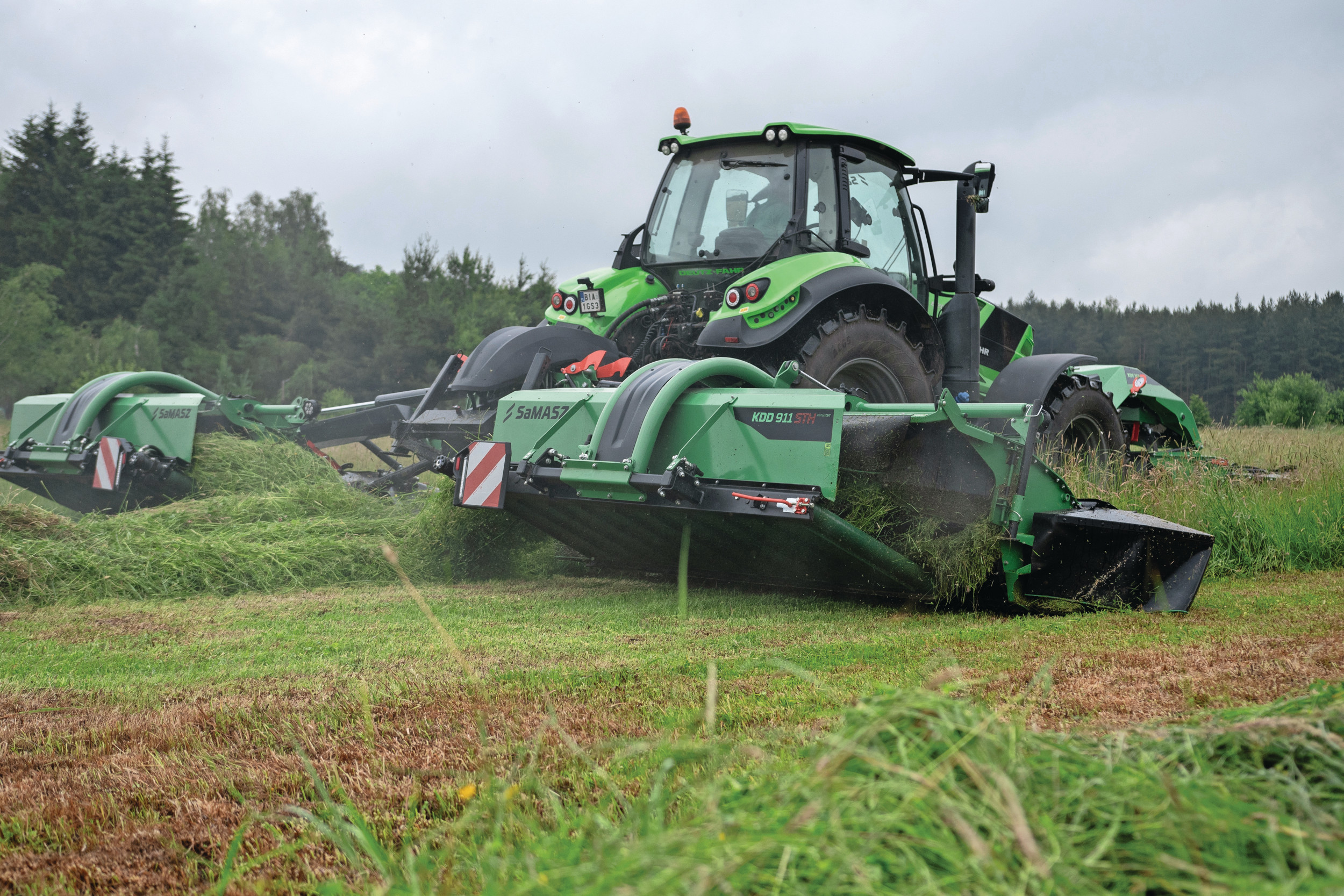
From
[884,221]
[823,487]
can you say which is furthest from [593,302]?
[823,487]

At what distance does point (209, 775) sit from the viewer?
216cm

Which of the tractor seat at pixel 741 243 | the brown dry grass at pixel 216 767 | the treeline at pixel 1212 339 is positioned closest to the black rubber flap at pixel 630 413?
the brown dry grass at pixel 216 767

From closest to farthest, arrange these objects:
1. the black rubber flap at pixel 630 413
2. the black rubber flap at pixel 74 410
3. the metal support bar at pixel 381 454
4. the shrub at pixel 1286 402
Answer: the black rubber flap at pixel 630 413 < the black rubber flap at pixel 74 410 < the metal support bar at pixel 381 454 < the shrub at pixel 1286 402

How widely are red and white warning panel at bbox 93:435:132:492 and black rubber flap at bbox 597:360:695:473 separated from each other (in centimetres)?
402

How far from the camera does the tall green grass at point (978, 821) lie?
86cm

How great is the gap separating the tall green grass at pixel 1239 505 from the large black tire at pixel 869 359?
1.14m

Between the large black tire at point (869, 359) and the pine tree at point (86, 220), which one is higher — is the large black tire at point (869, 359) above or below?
below

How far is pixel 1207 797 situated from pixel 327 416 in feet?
26.5

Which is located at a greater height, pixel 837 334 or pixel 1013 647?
pixel 837 334

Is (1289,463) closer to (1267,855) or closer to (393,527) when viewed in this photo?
(393,527)

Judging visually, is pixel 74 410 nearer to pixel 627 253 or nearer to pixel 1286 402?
pixel 627 253

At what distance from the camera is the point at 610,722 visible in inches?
98.6

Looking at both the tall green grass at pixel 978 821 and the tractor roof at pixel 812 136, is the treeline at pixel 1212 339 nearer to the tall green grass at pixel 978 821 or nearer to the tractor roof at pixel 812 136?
the tractor roof at pixel 812 136

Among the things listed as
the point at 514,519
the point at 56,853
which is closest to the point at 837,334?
the point at 514,519
